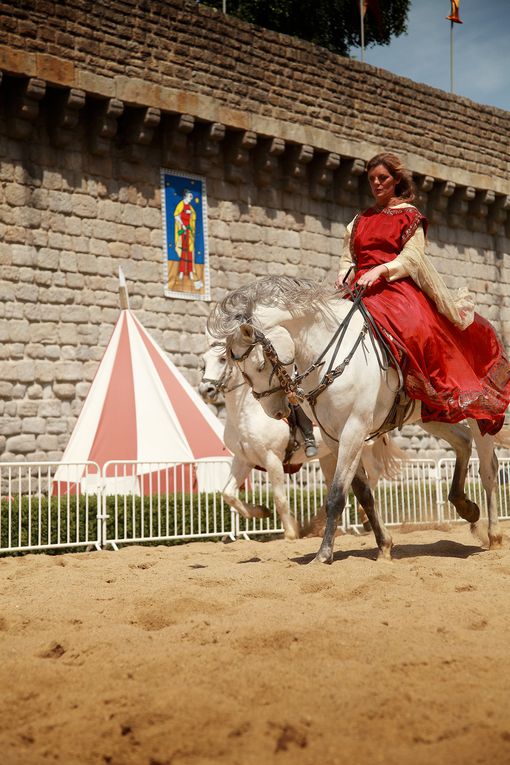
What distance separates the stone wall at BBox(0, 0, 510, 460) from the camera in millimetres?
12250

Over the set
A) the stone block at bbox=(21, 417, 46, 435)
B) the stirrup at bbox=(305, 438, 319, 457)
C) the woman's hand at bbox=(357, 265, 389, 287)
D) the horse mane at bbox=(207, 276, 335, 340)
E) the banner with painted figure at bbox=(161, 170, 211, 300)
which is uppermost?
the banner with painted figure at bbox=(161, 170, 211, 300)

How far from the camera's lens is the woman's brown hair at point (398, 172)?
19.6ft

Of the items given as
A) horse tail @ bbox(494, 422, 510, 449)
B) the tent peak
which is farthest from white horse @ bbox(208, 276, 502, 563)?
the tent peak

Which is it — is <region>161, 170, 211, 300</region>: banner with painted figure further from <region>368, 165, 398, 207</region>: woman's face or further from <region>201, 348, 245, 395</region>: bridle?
<region>368, 165, 398, 207</region>: woman's face

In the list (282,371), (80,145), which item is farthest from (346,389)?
(80,145)

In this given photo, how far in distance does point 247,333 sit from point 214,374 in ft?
8.64

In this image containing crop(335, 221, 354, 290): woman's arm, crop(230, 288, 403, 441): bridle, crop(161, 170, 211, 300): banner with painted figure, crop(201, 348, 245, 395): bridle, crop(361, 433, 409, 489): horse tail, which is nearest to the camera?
crop(230, 288, 403, 441): bridle

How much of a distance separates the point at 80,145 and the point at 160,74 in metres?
1.67

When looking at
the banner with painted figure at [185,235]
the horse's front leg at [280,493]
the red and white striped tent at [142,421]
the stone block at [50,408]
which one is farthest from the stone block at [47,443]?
the horse's front leg at [280,493]

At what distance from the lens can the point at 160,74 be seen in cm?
1334

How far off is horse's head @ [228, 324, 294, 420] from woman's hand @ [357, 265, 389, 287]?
25.3 inches

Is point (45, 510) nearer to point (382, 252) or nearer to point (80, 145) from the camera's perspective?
point (382, 252)

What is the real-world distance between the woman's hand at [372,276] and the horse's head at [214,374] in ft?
7.22

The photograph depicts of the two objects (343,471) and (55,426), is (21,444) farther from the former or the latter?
(343,471)
